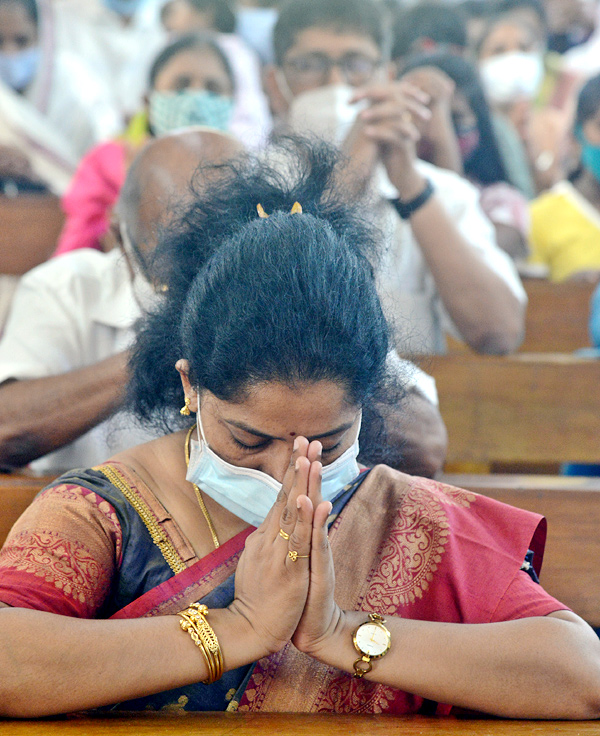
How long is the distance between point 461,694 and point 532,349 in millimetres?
2250

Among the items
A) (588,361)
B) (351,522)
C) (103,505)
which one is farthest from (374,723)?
(588,361)

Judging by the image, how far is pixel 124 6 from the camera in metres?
6.00

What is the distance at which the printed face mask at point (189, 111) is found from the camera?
11.9 ft

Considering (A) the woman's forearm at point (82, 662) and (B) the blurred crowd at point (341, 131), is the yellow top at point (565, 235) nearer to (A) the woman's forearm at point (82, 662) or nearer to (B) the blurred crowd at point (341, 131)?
(B) the blurred crowd at point (341, 131)

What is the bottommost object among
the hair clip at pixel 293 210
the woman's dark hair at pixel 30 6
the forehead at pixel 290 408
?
the forehead at pixel 290 408

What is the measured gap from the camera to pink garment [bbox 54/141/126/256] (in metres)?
3.23

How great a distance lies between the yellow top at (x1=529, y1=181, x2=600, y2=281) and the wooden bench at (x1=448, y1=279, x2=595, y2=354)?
0.53 meters

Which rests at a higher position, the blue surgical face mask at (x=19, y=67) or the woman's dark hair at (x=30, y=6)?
the woman's dark hair at (x=30, y=6)

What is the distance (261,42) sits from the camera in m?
Answer: 5.55

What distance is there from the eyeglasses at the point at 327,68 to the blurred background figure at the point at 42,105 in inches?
52.4

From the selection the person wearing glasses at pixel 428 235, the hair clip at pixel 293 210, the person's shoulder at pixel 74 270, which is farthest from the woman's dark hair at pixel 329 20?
the hair clip at pixel 293 210

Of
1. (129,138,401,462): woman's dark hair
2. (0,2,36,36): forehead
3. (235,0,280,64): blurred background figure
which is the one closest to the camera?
(129,138,401,462): woman's dark hair

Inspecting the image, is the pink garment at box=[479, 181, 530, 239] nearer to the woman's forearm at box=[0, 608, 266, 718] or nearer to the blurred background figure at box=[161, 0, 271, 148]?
the blurred background figure at box=[161, 0, 271, 148]

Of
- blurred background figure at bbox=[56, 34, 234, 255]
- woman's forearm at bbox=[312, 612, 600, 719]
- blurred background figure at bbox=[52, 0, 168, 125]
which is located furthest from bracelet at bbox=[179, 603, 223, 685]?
blurred background figure at bbox=[52, 0, 168, 125]
